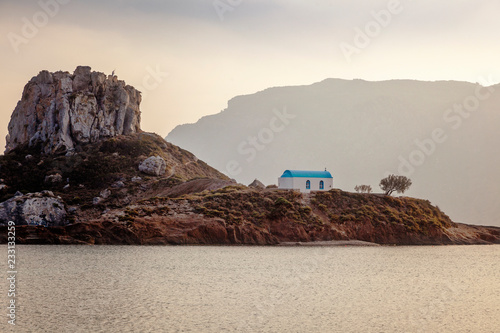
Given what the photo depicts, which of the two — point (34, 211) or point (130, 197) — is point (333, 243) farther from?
point (34, 211)

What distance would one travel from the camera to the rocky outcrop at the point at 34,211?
90.3 m

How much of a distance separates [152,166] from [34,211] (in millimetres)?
29974

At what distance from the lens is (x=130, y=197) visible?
106562 mm

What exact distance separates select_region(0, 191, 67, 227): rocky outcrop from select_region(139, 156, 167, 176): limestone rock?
24.6 meters

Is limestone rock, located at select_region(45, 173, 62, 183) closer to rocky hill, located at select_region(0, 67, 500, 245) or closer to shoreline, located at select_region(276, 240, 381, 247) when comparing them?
rocky hill, located at select_region(0, 67, 500, 245)

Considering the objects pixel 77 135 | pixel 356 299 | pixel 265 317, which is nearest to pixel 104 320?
pixel 265 317

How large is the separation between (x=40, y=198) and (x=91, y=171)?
841 inches

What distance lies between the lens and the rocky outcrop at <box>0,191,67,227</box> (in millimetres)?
90312

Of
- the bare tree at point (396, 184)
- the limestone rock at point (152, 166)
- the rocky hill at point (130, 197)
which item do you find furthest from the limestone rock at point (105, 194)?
the bare tree at point (396, 184)

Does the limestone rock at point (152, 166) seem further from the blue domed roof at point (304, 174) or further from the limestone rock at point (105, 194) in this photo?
the blue domed roof at point (304, 174)

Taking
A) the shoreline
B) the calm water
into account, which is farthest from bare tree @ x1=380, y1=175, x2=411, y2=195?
the calm water

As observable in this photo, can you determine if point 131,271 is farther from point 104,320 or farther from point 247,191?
point 247,191

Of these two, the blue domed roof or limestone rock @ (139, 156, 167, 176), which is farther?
limestone rock @ (139, 156, 167, 176)

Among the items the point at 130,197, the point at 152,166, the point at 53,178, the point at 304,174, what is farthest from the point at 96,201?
the point at 304,174
